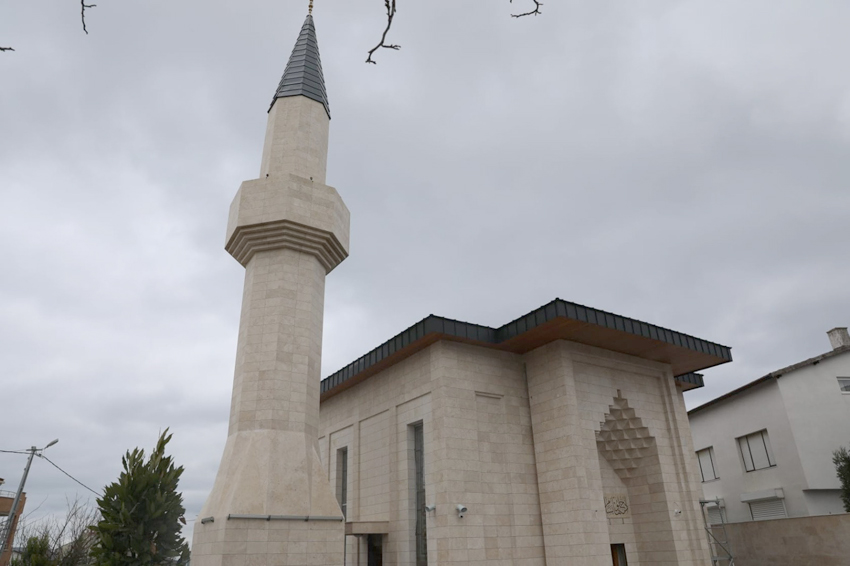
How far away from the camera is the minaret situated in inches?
483

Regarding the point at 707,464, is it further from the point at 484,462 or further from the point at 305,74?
the point at 305,74

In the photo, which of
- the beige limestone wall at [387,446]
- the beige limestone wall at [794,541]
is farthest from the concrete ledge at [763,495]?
the beige limestone wall at [387,446]

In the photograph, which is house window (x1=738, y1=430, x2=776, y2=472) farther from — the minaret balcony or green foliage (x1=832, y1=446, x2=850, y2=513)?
the minaret balcony

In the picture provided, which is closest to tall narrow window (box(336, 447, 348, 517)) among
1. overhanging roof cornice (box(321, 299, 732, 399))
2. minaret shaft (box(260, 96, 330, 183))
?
overhanging roof cornice (box(321, 299, 732, 399))

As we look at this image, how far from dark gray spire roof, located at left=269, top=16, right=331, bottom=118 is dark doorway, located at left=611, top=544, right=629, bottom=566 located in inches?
657

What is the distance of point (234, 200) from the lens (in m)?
16.1

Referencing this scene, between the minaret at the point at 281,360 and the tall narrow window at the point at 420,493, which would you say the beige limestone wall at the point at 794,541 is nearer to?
the tall narrow window at the point at 420,493

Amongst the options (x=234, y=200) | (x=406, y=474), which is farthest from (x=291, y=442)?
(x=234, y=200)

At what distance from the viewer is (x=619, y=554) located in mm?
18188

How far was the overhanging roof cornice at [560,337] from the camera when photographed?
16797 millimetres

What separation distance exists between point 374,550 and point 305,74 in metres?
15.8

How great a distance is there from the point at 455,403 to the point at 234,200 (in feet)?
28.5

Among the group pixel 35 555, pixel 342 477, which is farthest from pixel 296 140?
pixel 35 555

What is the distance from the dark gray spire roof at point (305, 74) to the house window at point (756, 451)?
2223 cm
